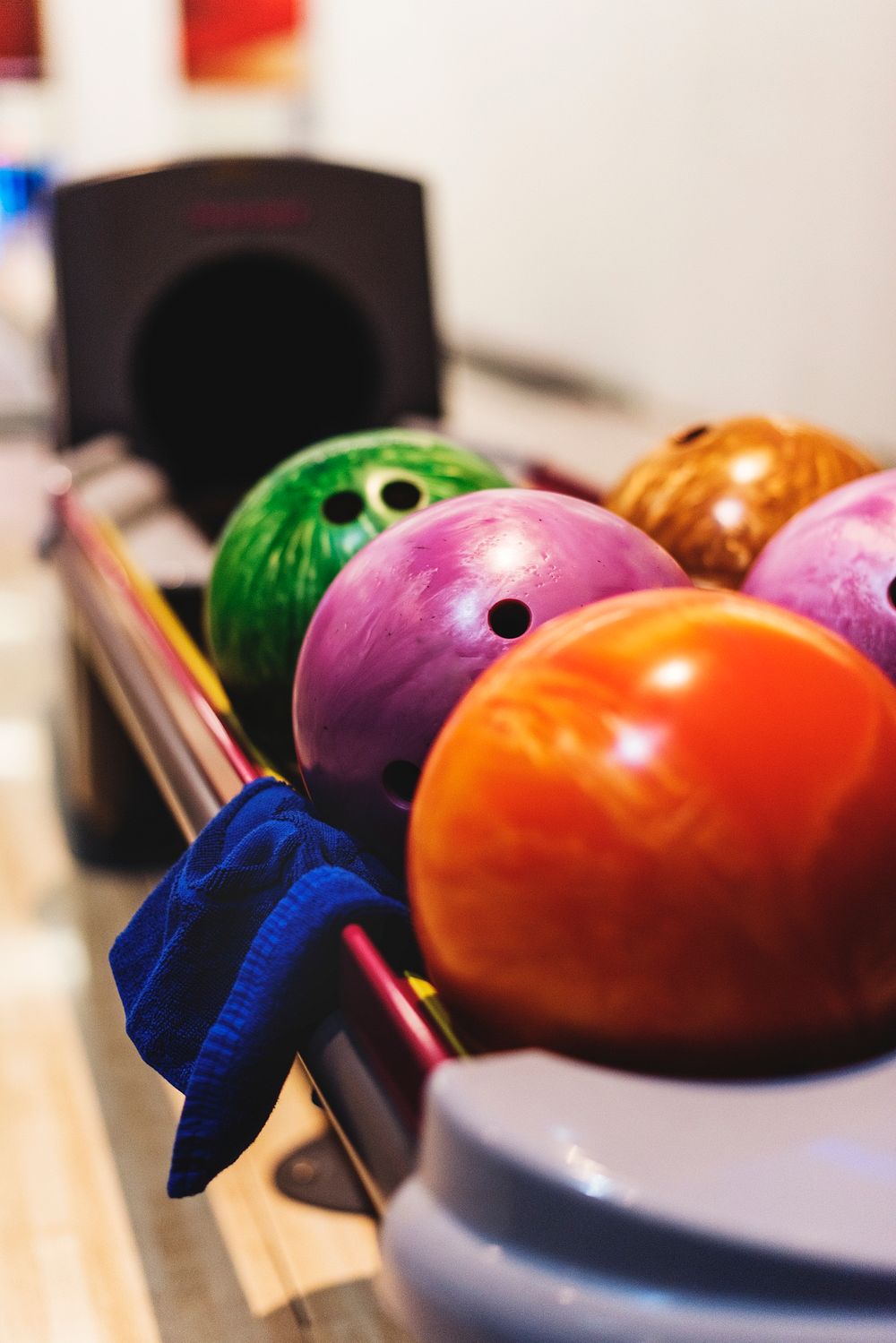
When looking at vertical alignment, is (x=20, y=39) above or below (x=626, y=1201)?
above

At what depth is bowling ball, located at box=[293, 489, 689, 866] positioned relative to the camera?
0.99 meters

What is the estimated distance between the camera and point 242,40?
5.35 metres

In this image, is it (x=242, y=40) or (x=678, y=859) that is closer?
(x=678, y=859)

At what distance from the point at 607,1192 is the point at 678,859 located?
16 centimetres

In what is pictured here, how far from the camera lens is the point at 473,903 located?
29.3 inches

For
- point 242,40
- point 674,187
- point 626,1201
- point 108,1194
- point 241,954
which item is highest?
point 242,40

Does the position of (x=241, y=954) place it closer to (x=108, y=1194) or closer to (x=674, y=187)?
(x=108, y=1194)

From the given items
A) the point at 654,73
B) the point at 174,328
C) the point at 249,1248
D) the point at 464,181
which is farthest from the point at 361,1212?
the point at 464,181

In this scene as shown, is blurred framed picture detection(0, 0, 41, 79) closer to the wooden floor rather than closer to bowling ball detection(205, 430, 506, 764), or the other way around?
the wooden floor

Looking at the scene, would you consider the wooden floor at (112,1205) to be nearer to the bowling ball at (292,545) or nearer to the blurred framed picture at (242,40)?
the bowling ball at (292,545)

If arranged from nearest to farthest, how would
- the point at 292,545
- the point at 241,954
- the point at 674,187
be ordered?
the point at 241,954, the point at 292,545, the point at 674,187

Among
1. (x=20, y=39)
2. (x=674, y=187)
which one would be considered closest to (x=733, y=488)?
(x=674, y=187)

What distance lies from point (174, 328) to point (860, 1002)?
2.34 meters

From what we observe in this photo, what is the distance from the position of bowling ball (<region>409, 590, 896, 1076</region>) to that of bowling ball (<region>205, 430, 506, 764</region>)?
19.5 inches
